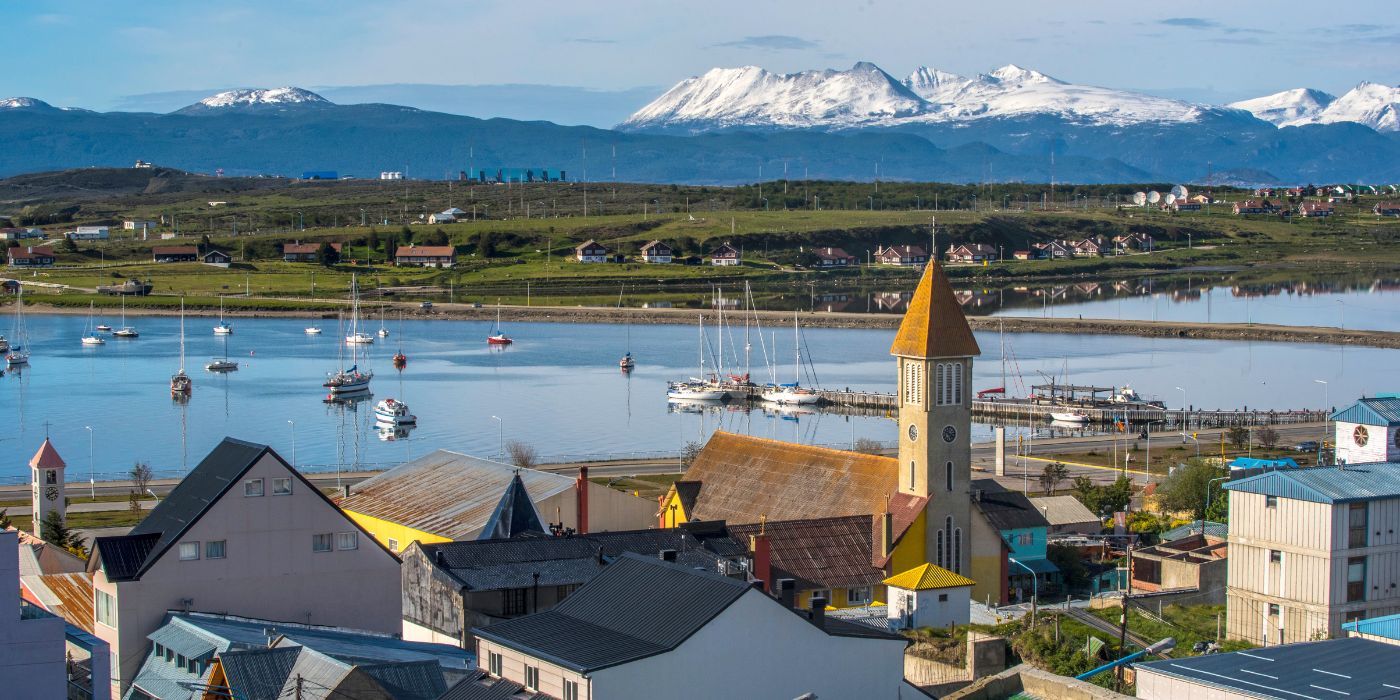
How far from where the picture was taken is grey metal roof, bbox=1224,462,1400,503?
Result: 20.4 meters

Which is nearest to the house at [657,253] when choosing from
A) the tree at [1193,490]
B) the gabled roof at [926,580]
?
the tree at [1193,490]

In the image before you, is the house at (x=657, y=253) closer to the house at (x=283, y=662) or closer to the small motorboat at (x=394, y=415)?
the small motorboat at (x=394, y=415)

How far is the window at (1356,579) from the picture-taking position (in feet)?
66.5

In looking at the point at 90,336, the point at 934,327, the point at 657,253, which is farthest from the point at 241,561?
the point at 657,253

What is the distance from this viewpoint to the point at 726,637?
48.0 ft

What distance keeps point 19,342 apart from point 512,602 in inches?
3229

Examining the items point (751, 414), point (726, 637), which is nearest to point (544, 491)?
point (726, 637)

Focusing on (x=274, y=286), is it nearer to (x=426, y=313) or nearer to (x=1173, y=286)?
(x=426, y=313)

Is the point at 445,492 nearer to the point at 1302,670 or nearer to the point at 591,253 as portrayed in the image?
the point at 1302,670

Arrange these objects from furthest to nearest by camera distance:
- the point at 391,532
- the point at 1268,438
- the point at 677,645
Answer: the point at 1268,438 < the point at 391,532 < the point at 677,645

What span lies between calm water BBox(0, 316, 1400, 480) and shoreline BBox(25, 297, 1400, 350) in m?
1.77

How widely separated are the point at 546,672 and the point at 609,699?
609mm

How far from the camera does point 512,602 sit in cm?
1861

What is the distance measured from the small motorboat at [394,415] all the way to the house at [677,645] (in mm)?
45085
